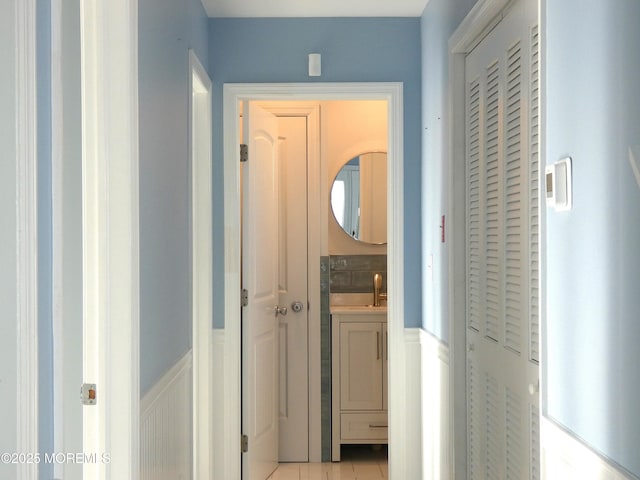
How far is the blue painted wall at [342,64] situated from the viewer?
415 cm

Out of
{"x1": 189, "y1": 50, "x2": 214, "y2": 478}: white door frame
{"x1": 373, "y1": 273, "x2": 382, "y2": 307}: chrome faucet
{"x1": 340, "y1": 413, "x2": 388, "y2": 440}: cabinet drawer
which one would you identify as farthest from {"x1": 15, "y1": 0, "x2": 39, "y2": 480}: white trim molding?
{"x1": 373, "y1": 273, "x2": 382, "y2": 307}: chrome faucet

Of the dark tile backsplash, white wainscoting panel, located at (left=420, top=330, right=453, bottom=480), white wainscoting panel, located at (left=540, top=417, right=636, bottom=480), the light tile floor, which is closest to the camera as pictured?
white wainscoting panel, located at (left=540, top=417, right=636, bottom=480)

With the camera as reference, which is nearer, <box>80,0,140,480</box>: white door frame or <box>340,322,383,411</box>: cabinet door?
<box>80,0,140,480</box>: white door frame

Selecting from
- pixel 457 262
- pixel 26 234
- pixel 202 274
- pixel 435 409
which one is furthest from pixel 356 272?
pixel 26 234

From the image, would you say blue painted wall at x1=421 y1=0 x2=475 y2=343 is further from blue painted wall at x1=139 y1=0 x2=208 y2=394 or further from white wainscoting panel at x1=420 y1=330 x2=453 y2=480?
blue painted wall at x1=139 y1=0 x2=208 y2=394

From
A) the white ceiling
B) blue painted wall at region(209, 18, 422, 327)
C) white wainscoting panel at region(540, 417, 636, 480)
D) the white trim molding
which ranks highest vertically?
the white ceiling

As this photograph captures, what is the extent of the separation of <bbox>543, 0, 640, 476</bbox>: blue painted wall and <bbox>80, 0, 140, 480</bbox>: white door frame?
1.18 metres

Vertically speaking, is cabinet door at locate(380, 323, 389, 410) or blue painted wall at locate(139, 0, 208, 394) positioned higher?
blue painted wall at locate(139, 0, 208, 394)

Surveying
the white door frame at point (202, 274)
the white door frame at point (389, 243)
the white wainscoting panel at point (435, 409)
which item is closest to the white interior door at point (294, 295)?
the white door frame at point (389, 243)

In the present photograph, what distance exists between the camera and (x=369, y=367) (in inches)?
201

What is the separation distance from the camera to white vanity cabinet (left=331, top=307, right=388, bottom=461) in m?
5.08

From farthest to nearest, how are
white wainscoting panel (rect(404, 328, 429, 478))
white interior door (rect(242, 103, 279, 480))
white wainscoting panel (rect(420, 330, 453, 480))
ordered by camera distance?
1. white interior door (rect(242, 103, 279, 480))
2. white wainscoting panel (rect(404, 328, 429, 478))
3. white wainscoting panel (rect(420, 330, 453, 480))

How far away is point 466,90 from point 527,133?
2.99 feet

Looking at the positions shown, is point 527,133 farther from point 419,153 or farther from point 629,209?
point 419,153
